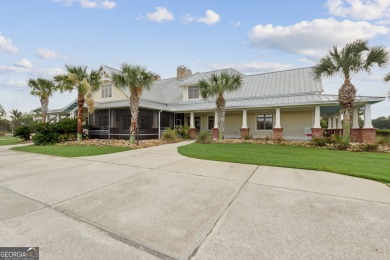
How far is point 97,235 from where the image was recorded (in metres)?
2.86

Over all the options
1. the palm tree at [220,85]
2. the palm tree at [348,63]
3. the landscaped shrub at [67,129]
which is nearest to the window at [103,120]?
the landscaped shrub at [67,129]

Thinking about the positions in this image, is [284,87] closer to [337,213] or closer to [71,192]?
[337,213]

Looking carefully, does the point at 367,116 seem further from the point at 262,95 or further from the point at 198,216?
the point at 198,216

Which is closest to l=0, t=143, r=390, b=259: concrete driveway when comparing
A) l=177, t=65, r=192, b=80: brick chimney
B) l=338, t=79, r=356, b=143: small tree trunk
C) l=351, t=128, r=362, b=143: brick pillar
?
l=338, t=79, r=356, b=143: small tree trunk

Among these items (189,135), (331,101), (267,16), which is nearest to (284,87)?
(331,101)

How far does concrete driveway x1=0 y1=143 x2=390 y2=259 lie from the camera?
8.20ft

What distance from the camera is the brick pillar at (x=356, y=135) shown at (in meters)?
Answer: 14.4

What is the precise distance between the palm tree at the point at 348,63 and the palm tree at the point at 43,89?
28978 millimetres

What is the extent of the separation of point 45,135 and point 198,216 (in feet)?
57.2

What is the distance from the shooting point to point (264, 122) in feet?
66.4

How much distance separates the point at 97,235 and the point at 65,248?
1.35ft

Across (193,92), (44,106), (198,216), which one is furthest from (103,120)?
(198,216)

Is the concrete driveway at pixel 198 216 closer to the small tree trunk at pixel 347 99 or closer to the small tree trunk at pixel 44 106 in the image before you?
the small tree trunk at pixel 347 99

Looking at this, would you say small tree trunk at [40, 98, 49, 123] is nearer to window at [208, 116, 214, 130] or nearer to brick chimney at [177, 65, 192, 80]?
brick chimney at [177, 65, 192, 80]
